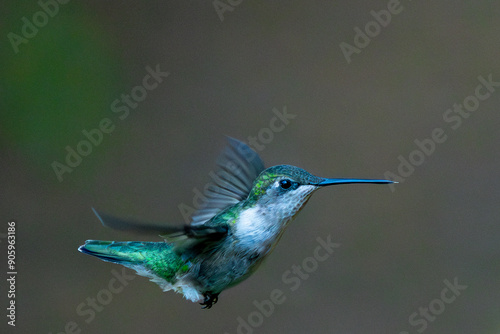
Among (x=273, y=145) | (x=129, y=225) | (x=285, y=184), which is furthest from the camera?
(x=273, y=145)

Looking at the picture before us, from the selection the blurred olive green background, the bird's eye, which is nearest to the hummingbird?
the bird's eye

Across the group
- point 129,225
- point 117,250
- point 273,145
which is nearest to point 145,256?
point 117,250

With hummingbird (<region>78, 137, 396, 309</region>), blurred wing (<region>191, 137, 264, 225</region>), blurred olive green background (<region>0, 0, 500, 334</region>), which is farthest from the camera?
blurred olive green background (<region>0, 0, 500, 334</region>)

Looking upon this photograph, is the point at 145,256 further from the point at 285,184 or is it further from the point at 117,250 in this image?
the point at 285,184

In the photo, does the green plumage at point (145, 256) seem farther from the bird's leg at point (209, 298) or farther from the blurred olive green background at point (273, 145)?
the blurred olive green background at point (273, 145)

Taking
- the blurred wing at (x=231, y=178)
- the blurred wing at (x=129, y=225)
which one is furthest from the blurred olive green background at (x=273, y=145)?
the blurred wing at (x=129, y=225)

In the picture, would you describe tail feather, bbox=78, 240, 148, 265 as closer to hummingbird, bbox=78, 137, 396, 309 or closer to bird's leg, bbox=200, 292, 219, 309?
hummingbird, bbox=78, 137, 396, 309
